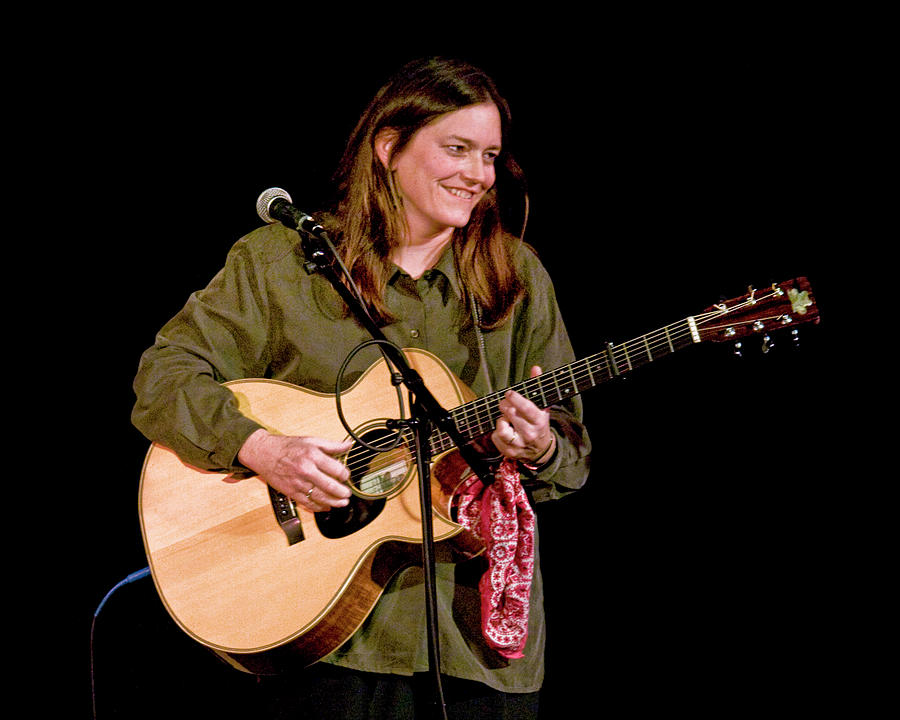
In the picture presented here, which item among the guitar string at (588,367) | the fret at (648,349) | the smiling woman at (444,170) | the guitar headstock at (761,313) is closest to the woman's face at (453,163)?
the smiling woman at (444,170)

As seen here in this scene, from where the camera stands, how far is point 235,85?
9.75 feet

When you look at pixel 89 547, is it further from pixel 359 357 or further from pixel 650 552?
pixel 650 552

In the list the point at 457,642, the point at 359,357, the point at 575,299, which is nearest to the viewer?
the point at 457,642

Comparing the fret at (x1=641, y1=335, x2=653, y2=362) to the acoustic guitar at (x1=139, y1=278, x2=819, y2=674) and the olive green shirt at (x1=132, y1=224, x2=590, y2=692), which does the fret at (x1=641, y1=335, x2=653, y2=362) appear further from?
the olive green shirt at (x1=132, y1=224, x2=590, y2=692)

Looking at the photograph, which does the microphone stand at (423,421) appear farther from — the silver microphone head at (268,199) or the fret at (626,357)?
the fret at (626,357)

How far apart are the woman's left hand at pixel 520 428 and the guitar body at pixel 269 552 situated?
0.78 feet

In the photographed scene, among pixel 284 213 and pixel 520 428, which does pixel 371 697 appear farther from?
pixel 284 213

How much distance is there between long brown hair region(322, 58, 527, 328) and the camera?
2467 millimetres

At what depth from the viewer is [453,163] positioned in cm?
245

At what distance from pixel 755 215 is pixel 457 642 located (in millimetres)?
1872

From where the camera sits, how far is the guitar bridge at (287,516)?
2178 mm

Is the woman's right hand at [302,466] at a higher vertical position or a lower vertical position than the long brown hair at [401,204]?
lower

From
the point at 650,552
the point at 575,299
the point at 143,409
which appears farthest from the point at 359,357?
the point at 650,552

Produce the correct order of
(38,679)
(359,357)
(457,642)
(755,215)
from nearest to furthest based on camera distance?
(457,642), (359,357), (38,679), (755,215)
